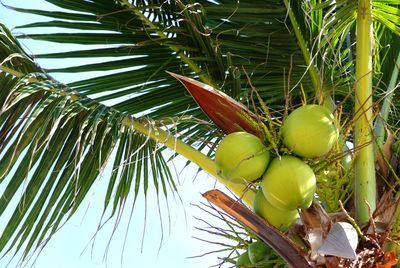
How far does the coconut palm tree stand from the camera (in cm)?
169

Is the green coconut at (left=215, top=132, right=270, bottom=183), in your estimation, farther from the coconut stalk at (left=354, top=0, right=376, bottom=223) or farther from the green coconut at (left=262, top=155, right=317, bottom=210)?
the coconut stalk at (left=354, top=0, right=376, bottom=223)

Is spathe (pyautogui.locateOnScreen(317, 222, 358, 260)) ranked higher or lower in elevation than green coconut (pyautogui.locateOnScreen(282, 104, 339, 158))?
lower

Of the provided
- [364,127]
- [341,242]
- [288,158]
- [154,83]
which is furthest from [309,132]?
[154,83]

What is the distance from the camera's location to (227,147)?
130 centimetres

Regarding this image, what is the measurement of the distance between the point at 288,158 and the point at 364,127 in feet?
1.40

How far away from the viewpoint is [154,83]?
2.23 m

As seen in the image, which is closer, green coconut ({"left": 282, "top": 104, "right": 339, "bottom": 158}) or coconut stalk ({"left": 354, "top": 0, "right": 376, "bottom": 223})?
green coconut ({"left": 282, "top": 104, "right": 339, "bottom": 158})

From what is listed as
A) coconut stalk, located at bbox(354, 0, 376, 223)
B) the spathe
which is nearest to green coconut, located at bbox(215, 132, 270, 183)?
the spathe

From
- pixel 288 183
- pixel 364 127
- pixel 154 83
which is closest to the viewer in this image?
pixel 288 183

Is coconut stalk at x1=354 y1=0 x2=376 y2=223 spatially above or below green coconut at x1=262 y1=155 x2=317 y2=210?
above

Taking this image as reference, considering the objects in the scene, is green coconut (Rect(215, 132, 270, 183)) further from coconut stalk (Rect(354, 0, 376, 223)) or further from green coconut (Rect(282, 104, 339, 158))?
coconut stalk (Rect(354, 0, 376, 223))

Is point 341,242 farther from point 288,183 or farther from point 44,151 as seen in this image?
point 44,151

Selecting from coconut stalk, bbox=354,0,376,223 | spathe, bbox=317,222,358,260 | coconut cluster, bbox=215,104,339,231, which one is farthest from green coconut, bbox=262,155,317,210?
coconut stalk, bbox=354,0,376,223

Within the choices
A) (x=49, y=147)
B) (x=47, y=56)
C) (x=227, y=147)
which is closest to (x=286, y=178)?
(x=227, y=147)
